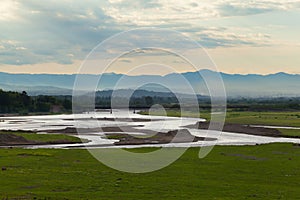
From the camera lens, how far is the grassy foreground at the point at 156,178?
2952cm

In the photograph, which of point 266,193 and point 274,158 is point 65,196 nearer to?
point 266,193

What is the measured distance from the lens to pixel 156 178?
1420 inches

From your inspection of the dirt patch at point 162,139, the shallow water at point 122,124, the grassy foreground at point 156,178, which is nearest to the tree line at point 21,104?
the shallow water at point 122,124

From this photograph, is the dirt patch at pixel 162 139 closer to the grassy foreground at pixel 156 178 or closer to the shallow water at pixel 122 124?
the shallow water at pixel 122 124

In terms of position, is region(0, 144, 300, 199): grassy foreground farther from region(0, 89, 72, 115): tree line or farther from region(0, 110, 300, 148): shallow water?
region(0, 89, 72, 115): tree line

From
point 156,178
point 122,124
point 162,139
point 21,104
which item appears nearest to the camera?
point 156,178

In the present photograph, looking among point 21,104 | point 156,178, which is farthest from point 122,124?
point 156,178

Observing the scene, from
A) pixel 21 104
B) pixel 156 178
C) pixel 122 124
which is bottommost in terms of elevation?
pixel 156 178

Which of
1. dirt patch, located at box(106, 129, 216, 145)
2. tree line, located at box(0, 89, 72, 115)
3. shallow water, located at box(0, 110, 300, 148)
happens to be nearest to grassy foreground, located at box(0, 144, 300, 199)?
shallow water, located at box(0, 110, 300, 148)

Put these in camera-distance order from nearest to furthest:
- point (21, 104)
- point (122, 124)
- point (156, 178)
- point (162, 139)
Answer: point (156, 178) → point (162, 139) → point (122, 124) → point (21, 104)

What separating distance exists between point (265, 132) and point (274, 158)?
156ft

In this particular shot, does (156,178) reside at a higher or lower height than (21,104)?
lower

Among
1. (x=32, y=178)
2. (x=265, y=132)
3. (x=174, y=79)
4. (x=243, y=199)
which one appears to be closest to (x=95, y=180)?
(x=32, y=178)

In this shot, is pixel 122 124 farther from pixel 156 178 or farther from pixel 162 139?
pixel 156 178
